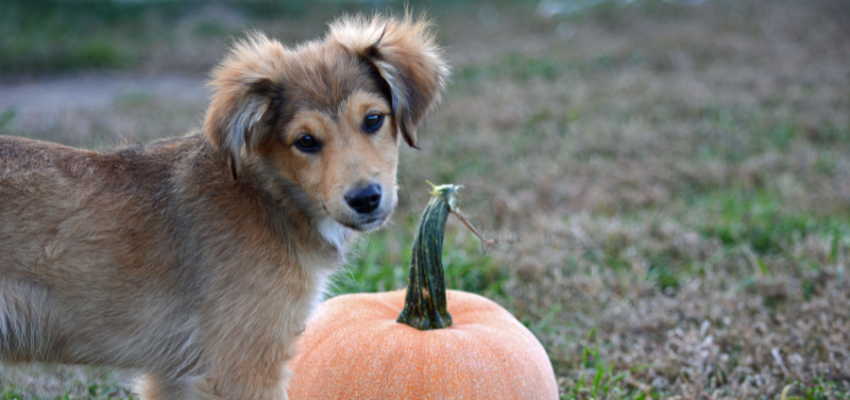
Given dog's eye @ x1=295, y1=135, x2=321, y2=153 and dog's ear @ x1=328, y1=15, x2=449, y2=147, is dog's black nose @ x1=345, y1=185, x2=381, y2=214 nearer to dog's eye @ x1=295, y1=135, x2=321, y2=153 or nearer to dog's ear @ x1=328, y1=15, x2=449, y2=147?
dog's eye @ x1=295, y1=135, x2=321, y2=153

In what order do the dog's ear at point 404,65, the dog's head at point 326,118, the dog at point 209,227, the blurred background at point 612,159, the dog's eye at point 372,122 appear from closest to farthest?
the dog at point 209,227 → the dog's head at point 326,118 → the dog's eye at point 372,122 → the dog's ear at point 404,65 → the blurred background at point 612,159

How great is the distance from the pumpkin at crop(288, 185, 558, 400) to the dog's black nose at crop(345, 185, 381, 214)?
41cm

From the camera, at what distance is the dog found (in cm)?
209

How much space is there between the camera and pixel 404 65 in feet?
8.36

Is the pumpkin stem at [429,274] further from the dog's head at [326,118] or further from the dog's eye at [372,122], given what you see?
the dog's eye at [372,122]

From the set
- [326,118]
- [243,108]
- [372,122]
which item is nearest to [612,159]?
[372,122]

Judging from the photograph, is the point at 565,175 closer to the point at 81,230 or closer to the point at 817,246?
the point at 817,246

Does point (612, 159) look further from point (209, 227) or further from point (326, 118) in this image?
point (209, 227)

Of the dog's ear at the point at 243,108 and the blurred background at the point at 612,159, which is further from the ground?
the dog's ear at the point at 243,108

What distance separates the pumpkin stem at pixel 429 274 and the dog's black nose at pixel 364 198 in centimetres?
40

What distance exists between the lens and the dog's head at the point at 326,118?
7.23ft

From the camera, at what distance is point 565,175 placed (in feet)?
21.7

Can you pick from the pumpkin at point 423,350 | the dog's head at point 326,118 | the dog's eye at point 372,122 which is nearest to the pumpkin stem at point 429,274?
the pumpkin at point 423,350

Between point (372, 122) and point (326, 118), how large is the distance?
0.22 meters
